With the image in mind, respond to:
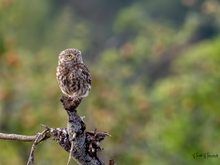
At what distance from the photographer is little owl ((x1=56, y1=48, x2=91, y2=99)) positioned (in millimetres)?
1850

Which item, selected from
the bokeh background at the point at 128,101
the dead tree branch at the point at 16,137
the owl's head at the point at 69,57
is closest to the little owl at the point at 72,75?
the owl's head at the point at 69,57

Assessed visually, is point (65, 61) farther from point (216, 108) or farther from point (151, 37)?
point (151, 37)

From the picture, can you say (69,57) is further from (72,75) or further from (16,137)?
(16,137)

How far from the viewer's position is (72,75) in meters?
1.84

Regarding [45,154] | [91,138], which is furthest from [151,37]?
[91,138]

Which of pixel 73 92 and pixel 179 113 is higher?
pixel 179 113

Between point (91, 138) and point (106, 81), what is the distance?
7203 millimetres

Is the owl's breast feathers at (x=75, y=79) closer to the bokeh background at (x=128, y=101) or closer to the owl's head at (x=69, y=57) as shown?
Result: the owl's head at (x=69, y=57)

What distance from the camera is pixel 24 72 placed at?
394 inches

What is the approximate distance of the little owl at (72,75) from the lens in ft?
6.07

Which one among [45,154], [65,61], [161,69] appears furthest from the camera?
[161,69]

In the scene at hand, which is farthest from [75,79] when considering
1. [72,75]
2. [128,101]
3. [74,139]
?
[128,101]

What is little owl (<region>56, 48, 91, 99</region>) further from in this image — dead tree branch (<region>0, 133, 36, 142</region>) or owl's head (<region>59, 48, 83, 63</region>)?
dead tree branch (<region>0, 133, 36, 142</region>)

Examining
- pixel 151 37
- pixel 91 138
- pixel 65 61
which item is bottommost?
pixel 91 138
